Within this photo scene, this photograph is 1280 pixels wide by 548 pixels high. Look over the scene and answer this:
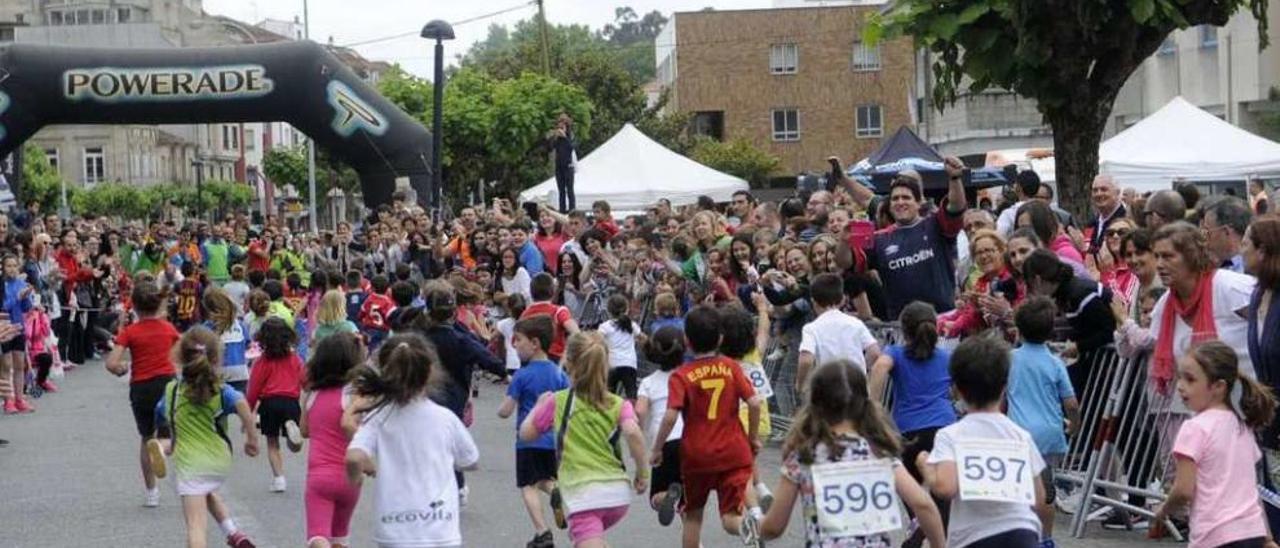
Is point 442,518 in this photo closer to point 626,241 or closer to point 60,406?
point 626,241

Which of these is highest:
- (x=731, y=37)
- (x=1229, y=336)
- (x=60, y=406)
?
(x=731, y=37)

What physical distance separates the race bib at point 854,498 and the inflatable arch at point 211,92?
24.4m

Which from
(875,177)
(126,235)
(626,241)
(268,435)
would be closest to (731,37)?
(126,235)

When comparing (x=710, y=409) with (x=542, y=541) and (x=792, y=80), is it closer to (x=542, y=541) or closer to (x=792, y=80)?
(x=542, y=541)

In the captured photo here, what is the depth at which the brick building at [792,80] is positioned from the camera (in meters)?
70.9

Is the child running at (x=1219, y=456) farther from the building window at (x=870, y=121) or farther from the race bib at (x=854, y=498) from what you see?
the building window at (x=870, y=121)

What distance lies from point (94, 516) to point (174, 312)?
43.2ft

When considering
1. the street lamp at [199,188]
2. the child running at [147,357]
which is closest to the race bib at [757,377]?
the child running at [147,357]

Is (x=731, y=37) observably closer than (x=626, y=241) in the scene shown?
No

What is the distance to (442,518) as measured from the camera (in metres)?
8.73

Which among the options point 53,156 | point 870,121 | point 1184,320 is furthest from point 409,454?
point 53,156

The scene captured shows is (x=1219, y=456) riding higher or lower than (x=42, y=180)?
lower

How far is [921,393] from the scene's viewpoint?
10.3 metres

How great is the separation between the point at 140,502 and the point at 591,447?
5469mm
